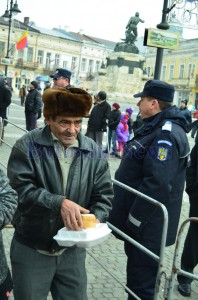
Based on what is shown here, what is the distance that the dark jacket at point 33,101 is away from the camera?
12.9m

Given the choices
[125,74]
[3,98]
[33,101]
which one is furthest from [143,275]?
[125,74]

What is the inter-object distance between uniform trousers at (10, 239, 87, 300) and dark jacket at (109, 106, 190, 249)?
0.76 m

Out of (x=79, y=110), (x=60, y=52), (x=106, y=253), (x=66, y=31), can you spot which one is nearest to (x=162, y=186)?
(x=79, y=110)

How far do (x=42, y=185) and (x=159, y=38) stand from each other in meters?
6.21

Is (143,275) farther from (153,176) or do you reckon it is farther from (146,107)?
(146,107)

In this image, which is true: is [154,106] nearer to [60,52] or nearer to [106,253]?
[106,253]

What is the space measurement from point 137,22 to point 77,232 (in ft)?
116

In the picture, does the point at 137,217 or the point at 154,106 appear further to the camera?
the point at 154,106

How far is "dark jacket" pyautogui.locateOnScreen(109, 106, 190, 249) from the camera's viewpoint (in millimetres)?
3131

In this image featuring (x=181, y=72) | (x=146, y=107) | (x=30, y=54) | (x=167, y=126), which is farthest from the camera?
(x=30, y=54)

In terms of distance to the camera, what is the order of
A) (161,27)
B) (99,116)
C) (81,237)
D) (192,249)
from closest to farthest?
1. (81,237)
2. (192,249)
3. (161,27)
4. (99,116)

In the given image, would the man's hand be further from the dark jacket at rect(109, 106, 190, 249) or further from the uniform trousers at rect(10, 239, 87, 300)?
the dark jacket at rect(109, 106, 190, 249)

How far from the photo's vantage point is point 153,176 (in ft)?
10.2

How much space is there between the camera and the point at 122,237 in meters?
3.57
